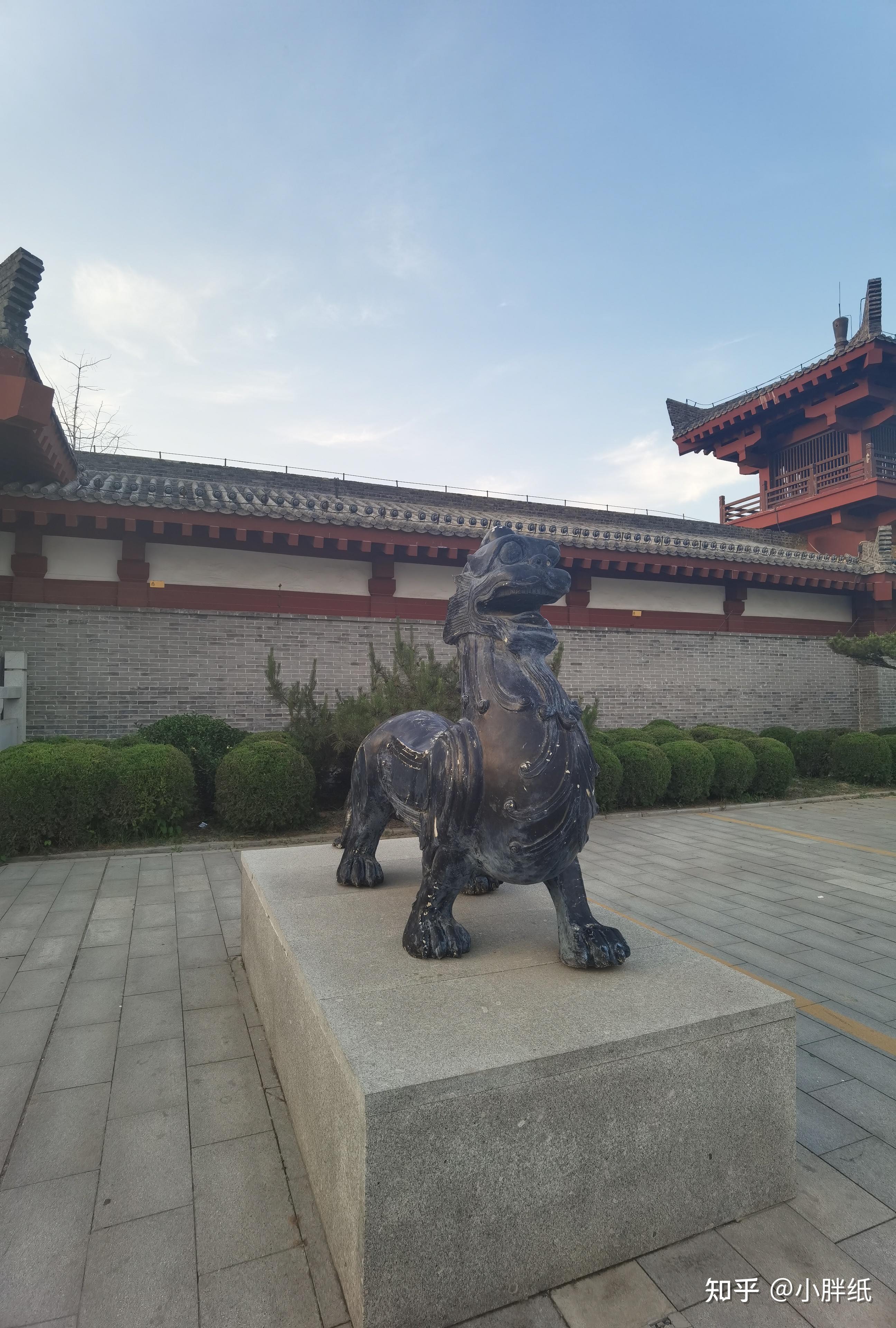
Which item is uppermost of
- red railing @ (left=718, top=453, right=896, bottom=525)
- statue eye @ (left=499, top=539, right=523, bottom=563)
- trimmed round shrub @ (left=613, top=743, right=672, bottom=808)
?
red railing @ (left=718, top=453, right=896, bottom=525)

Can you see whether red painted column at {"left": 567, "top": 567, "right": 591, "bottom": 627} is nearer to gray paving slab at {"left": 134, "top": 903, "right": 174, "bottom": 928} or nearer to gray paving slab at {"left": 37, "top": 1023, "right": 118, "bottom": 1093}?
gray paving slab at {"left": 134, "top": 903, "right": 174, "bottom": 928}

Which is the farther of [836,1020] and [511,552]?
[836,1020]

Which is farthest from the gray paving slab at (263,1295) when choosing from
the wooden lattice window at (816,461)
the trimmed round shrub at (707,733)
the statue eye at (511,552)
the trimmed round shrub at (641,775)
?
the wooden lattice window at (816,461)

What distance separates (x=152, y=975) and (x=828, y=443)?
60.8ft

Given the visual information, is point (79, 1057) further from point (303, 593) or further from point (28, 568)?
point (303, 593)

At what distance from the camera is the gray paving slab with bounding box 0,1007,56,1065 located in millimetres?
2836

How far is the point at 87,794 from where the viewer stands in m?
6.21

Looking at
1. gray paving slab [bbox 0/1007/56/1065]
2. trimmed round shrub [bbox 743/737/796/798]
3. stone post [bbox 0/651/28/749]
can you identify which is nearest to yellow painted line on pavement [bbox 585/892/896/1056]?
gray paving slab [bbox 0/1007/56/1065]

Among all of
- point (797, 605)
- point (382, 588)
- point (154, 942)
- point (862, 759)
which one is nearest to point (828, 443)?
point (797, 605)

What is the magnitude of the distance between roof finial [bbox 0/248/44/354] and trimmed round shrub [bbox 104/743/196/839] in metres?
3.98

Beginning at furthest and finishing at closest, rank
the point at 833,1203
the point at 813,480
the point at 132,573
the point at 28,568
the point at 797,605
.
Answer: the point at 813,480, the point at 797,605, the point at 132,573, the point at 28,568, the point at 833,1203

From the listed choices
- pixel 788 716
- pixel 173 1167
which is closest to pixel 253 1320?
pixel 173 1167

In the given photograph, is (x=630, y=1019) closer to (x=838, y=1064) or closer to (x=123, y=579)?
(x=838, y=1064)

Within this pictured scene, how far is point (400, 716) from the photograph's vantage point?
9.93 feet
